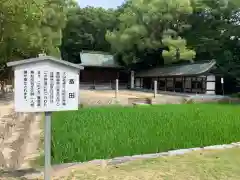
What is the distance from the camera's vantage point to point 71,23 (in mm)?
49938

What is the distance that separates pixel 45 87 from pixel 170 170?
238cm

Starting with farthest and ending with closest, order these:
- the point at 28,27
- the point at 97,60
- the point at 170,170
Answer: the point at 97,60 < the point at 28,27 < the point at 170,170

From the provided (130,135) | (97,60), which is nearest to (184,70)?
(97,60)

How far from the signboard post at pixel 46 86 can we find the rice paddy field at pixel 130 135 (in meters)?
1.86

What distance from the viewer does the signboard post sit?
440 centimetres

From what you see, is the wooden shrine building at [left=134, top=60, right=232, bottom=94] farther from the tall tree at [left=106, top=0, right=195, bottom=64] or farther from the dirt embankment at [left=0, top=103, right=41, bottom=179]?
the dirt embankment at [left=0, top=103, right=41, bottom=179]

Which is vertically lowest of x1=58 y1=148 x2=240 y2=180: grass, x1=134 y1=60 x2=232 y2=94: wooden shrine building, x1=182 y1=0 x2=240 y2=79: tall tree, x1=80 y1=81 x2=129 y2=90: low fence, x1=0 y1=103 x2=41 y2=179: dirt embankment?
x1=0 y1=103 x2=41 y2=179: dirt embankment

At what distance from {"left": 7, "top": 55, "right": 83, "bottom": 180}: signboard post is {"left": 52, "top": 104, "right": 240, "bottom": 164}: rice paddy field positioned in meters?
1.86

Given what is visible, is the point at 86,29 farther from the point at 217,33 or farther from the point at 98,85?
the point at 217,33

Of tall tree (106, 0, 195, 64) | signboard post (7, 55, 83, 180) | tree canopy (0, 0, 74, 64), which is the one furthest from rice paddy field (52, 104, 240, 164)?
tall tree (106, 0, 195, 64)

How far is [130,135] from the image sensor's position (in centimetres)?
879

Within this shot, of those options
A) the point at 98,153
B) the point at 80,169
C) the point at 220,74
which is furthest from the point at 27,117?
the point at 220,74

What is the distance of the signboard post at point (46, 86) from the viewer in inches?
173

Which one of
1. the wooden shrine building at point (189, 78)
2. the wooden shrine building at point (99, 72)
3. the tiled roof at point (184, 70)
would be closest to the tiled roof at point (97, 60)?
the wooden shrine building at point (99, 72)
